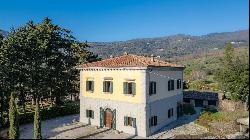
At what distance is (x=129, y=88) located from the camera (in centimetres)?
3241

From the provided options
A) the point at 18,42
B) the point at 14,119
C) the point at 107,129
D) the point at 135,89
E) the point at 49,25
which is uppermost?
the point at 49,25

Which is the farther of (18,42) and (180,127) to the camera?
(18,42)

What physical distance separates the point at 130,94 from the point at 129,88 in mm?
658

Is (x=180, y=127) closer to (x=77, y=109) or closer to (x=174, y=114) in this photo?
(x=174, y=114)

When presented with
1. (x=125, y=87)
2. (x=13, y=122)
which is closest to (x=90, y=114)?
(x=125, y=87)

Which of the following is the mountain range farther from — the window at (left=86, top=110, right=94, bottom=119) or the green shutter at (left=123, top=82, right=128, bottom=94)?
the green shutter at (left=123, top=82, right=128, bottom=94)

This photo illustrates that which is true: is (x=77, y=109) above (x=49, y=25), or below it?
below

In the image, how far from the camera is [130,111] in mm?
32250

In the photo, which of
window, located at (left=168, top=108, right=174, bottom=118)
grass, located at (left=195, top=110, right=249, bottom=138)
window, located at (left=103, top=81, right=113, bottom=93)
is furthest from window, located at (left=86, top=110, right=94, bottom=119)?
grass, located at (left=195, top=110, right=249, bottom=138)

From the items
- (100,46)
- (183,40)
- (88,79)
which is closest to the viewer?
(88,79)

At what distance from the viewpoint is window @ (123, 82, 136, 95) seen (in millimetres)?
31934

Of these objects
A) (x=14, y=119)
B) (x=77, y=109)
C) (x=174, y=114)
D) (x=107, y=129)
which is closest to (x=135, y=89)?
(x=107, y=129)

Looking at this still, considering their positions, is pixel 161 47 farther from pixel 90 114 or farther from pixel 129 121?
pixel 129 121

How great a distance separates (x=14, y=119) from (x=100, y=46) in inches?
4810
